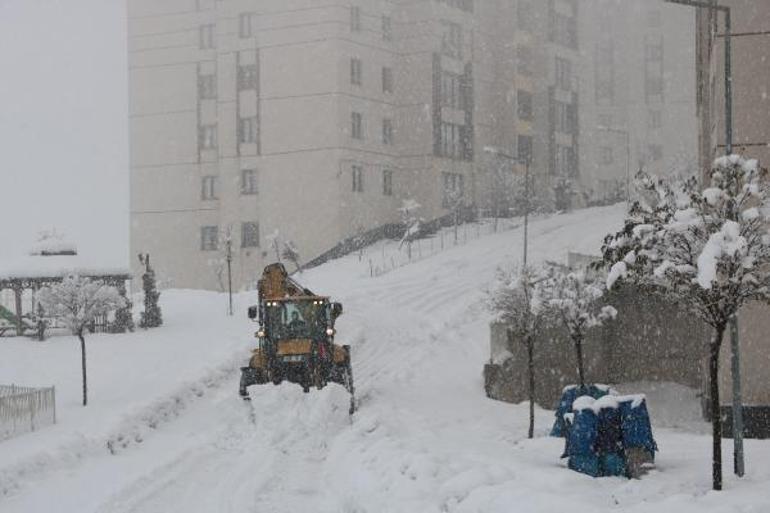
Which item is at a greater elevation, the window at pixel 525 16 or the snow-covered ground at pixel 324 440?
the window at pixel 525 16

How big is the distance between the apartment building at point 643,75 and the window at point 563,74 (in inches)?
372

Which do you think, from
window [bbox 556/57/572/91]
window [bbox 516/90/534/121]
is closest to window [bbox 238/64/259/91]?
window [bbox 516/90/534/121]

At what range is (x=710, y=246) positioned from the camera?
12.7m

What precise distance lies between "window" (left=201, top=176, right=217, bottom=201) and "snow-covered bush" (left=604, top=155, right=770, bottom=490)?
5421cm

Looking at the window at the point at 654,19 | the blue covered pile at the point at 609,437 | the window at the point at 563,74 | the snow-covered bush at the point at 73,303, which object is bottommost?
the blue covered pile at the point at 609,437

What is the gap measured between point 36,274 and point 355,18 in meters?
27.8

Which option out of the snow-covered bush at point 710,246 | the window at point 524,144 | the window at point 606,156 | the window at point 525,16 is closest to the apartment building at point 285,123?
the window at point 524,144

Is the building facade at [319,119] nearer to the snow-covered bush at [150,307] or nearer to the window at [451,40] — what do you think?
the window at [451,40]

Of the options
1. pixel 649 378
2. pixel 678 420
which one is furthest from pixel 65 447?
pixel 649 378

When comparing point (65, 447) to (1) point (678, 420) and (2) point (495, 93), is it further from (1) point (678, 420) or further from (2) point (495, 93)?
(2) point (495, 93)

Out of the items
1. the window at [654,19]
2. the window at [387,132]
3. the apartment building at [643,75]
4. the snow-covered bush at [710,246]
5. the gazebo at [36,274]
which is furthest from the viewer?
the window at [654,19]

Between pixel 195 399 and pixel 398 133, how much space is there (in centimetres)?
4010

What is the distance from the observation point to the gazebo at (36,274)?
43938 millimetres

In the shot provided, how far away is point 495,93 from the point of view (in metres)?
73.6
